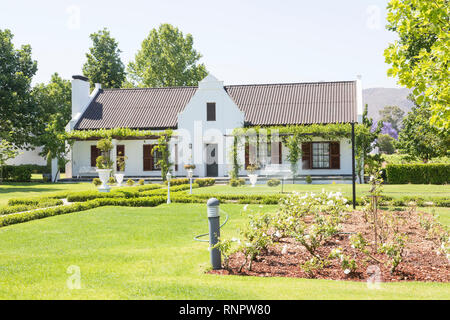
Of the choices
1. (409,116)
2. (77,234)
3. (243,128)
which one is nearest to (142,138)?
(243,128)

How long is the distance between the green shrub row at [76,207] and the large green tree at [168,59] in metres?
32.4

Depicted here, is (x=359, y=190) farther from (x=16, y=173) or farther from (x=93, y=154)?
(x=16, y=173)

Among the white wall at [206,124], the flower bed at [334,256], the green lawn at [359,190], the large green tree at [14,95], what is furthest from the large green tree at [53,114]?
the flower bed at [334,256]

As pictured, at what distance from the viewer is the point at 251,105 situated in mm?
29438

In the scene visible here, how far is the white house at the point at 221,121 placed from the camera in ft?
88.5

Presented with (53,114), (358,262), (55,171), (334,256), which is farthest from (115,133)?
(358,262)

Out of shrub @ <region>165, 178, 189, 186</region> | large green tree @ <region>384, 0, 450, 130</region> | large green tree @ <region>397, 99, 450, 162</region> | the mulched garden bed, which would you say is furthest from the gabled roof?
the mulched garden bed

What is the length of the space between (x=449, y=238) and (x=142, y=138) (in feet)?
75.8

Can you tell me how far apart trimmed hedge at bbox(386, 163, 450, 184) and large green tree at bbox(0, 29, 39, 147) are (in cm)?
2571

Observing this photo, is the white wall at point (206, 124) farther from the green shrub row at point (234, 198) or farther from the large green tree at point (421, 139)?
the green shrub row at point (234, 198)

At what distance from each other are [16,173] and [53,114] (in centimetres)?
1121

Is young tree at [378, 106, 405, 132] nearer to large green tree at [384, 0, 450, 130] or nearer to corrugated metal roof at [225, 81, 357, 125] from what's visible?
corrugated metal roof at [225, 81, 357, 125]

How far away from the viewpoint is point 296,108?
93.6 ft

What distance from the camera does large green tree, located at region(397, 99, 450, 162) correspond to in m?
23.9
